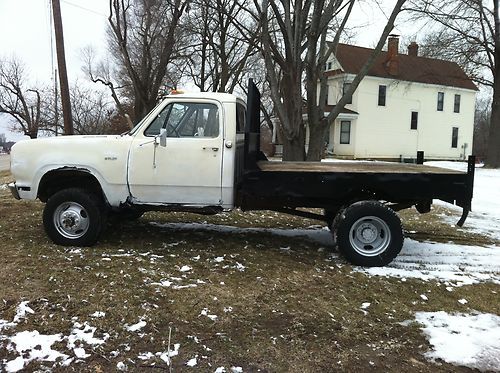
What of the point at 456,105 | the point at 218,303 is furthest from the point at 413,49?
the point at 218,303

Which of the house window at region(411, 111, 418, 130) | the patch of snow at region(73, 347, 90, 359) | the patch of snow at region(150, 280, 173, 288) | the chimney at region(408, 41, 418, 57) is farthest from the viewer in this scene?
the chimney at region(408, 41, 418, 57)

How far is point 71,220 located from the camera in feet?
20.7

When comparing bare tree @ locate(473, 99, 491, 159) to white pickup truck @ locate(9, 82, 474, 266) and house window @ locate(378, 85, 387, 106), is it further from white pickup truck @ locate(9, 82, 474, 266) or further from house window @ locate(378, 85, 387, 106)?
white pickup truck @ locate(9, 82, 474, 266)

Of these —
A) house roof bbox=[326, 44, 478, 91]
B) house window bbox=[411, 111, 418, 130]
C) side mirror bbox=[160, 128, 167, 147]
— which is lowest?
side mirror bbox=[160, 128, 167, 147]

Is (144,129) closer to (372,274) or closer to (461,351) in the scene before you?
(372,274)

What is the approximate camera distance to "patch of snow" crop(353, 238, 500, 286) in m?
5.75

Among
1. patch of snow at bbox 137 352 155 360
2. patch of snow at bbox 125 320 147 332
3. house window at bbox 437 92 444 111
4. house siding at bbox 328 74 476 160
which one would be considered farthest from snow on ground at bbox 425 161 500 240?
house window at bbox 437 92 444 111

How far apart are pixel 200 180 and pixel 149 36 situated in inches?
833

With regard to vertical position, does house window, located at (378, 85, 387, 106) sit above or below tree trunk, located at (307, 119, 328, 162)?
above

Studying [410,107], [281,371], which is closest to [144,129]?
[281,371]

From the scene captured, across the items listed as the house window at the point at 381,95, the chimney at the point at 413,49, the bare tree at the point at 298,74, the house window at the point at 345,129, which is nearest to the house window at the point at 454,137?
the chimney at the point at 413,49

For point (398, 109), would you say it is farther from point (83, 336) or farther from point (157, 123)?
point (83, 336)

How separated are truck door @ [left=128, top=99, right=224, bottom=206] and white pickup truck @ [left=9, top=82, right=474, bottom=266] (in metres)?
0.01

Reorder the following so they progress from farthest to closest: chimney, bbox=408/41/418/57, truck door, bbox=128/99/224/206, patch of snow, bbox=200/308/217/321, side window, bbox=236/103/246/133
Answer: chimney, bbox=408/41/418/57 → side window, bbox=236/103/246/133 → truck door, bbox=128/99/224/206 → patch of snow, bbox=200/308/217/321
